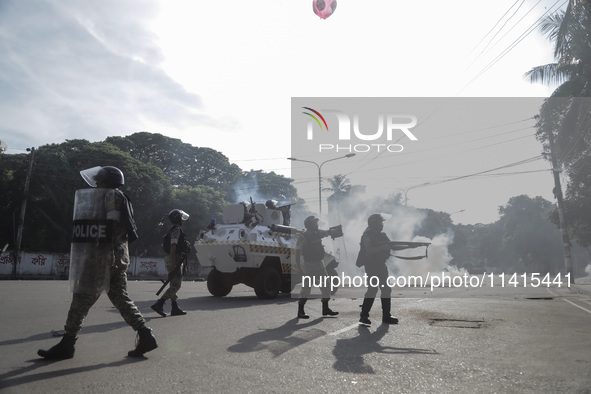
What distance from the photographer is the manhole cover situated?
6598mm

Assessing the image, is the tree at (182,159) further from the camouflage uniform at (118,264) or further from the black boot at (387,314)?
the camouflage uniform at (118,264)

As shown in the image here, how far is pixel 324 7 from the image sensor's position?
10047 mm

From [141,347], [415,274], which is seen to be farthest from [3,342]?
[415,274]

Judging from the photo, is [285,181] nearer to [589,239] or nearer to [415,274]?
[415,274]

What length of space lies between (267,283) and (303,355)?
22.4 ft

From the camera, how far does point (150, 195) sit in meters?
34.4

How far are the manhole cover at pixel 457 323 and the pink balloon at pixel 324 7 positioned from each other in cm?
645

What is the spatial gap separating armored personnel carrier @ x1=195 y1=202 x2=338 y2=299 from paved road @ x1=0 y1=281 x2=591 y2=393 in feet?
11.7

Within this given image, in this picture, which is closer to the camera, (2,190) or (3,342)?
(3,342)

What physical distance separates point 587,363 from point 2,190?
3487cm

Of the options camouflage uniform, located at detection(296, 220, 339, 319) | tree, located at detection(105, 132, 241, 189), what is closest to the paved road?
camouflage uniform, located at detection(296, 220, 339, 319)

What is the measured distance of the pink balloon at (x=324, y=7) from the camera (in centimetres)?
986

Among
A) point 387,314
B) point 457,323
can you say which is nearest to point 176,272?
point 387,314

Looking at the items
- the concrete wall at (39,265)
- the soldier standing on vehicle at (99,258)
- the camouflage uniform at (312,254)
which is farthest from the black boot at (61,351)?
the concrete wall at (39,265)
